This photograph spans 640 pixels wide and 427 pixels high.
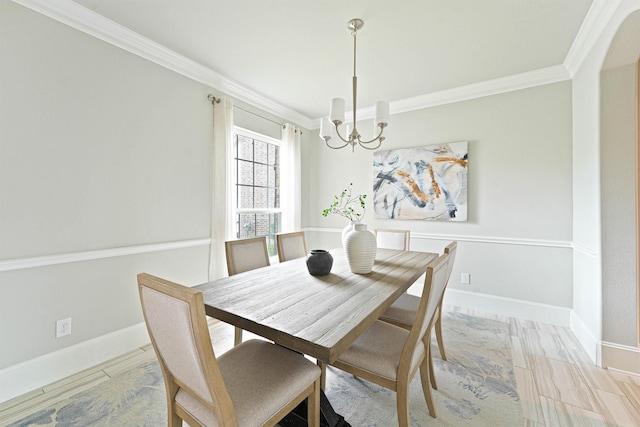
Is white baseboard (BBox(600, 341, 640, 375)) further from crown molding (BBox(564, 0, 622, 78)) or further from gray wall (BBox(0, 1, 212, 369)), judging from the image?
gray wall (BBox(0, 1, 212, 369))

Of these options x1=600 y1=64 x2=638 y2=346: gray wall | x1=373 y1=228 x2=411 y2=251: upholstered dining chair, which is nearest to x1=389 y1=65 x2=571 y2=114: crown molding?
x1=600 y1=64 x2=638 y2=346: gray wall

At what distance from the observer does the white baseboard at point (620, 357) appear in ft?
6.50

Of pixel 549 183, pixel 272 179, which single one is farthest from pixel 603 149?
pixel 272 179

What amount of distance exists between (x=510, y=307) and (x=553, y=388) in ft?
4.25

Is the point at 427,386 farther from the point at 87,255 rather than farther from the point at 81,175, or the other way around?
the point at 81,175

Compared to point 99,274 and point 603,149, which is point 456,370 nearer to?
point 603,149

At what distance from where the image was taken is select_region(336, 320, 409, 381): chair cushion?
1.31 m

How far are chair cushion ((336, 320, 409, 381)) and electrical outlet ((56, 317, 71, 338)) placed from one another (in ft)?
6.51

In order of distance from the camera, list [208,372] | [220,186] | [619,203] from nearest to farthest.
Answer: [208,372] < [619,203] < [220,186]

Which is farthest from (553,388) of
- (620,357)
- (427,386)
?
(427,386)

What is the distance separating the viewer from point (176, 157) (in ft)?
8.67

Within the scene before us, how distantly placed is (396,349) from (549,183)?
2.65m

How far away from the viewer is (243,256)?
218 cm

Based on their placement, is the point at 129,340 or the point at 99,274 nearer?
the point at 99,274
